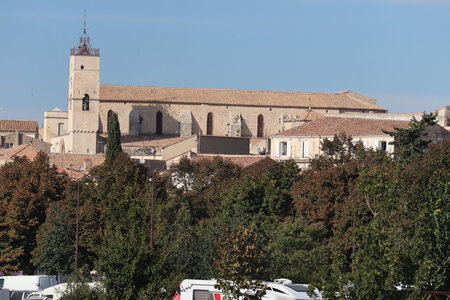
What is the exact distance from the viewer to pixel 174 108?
101 m

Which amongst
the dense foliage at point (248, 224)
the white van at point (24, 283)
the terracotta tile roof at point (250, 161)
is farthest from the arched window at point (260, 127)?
the white van at point (24, 283)

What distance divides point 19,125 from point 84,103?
3411 cm

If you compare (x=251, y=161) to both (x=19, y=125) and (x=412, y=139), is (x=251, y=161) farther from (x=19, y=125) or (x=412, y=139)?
(x=19, y=125)

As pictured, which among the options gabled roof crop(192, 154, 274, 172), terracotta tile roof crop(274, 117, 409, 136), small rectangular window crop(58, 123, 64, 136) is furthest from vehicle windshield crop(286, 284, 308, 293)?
small rectangular window crop(58, 123, 64, 136)

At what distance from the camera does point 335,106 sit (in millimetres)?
100375

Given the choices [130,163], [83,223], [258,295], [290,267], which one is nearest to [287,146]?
[130,163]

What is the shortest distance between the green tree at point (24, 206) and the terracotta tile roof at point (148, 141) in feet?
119

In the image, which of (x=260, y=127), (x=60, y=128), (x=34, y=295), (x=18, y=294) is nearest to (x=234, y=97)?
(x=260, y=127)

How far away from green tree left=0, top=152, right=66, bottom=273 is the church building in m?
39.2

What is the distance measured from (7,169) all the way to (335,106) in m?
48.1

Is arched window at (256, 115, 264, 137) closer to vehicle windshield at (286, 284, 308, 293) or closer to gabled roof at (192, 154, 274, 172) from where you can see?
gabled roof at (192, 154, 274, 172)

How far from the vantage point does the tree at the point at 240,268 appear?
92.8ft

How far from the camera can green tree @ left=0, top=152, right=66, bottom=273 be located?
4844cm

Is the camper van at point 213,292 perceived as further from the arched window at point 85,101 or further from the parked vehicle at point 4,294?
the arched window at point 85,101
